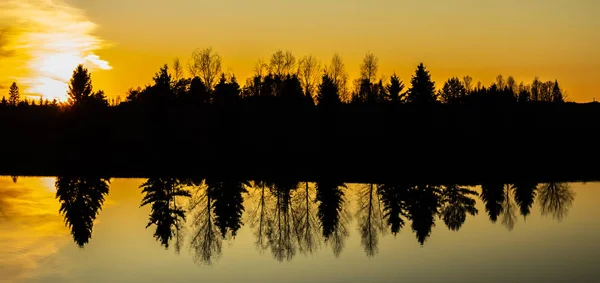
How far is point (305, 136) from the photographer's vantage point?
96438 millimetres

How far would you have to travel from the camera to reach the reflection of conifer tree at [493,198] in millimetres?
37987

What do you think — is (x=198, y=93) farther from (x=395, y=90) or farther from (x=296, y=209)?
(x=296, y=209)

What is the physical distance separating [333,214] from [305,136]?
5801 cm

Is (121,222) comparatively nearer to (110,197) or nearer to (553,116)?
(110,197)

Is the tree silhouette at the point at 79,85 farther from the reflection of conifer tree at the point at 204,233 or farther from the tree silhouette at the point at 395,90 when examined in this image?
the reflection of conifer tree at the point at 204,233

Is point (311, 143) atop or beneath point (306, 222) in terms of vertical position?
atop

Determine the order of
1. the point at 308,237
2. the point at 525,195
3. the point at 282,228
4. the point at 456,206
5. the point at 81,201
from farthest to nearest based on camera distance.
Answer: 1. the point at 525,195
2. the point at 81,201
3. the point at 456,206
4. the point at 282,228
5. the point at 308,237

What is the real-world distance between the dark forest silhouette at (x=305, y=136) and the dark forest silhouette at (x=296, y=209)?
10.6 metres

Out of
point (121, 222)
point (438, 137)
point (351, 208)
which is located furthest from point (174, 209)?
point (438, 137)

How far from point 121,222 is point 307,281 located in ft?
53.8

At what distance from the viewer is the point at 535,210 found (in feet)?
131

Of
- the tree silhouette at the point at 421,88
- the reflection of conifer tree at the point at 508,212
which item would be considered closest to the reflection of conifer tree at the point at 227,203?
the reflection of conifer tree at the point at 508,212

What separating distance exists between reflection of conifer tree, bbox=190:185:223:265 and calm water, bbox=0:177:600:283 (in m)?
0.10

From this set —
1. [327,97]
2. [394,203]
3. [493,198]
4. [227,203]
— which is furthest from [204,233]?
[327,97]
